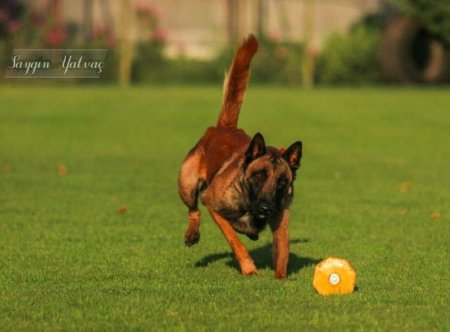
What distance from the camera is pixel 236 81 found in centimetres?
933

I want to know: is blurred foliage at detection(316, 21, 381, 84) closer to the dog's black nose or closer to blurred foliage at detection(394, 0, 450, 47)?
blurred foliage at detection(394, 0, 450, 47)

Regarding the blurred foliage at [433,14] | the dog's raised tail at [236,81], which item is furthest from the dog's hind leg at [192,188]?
the blurred foliage at [433,14]

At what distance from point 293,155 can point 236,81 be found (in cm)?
132

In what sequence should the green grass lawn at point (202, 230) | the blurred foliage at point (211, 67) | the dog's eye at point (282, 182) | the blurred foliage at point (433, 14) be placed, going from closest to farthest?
the green grass lawn at point (202, 230) → the dog's eye at point (282, 182) → the blurred foliage at point (433, 14) → the blurred foliage at point (211, 67)

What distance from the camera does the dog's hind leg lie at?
9.07 m

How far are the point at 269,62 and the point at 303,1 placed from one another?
3.35 meters

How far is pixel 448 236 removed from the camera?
10438 millimetres

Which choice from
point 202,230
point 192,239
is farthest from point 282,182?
point 202,230

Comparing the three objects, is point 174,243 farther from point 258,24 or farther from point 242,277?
point 258,24

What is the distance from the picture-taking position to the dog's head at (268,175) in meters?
8.04

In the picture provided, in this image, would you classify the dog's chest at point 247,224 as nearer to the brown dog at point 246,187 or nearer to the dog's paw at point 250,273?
the brown dog at point 246,187

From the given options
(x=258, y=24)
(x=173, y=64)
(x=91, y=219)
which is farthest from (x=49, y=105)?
(x=91, y=219)

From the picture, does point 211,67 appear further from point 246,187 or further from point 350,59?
point 246,187

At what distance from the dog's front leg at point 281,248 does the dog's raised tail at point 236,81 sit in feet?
4.49
